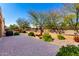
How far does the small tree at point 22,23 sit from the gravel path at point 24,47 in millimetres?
85

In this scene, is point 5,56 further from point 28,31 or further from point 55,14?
point 55,14

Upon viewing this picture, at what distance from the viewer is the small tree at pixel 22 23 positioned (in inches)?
94.8

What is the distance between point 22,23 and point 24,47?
0.23 metres

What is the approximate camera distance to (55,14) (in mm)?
2453

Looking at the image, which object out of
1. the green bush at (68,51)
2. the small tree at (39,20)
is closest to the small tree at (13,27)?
the small tree at (39,20)

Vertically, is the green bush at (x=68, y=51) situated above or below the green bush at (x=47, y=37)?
below

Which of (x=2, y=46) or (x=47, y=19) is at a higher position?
(x=47, y=19)

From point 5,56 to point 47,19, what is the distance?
1.70ft

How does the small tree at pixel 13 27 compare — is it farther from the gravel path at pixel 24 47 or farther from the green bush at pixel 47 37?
the green bush at pixel 47 37

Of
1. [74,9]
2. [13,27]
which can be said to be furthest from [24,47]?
[74,9]

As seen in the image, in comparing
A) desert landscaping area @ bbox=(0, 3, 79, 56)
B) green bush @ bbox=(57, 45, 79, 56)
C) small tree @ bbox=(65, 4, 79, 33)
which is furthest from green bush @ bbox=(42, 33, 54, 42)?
small tree @ bbox=(65, 4, 79, 33)

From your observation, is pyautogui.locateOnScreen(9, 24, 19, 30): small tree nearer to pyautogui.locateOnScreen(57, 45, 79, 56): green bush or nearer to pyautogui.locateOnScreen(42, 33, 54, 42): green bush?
pyautogui.locateOnScreen(42, 33, 54, 42): green bush

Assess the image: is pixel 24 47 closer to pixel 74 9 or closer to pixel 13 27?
pixel 13 27

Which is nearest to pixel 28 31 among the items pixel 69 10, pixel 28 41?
pixel 28 41
